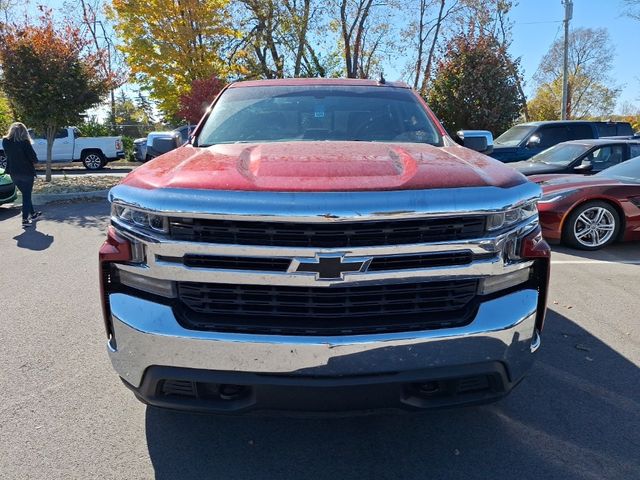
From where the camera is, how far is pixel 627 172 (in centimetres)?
755

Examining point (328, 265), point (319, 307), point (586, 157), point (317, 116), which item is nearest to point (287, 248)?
point (328, 265)

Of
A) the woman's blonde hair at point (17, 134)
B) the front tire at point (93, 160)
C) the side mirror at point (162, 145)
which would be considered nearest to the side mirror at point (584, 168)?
the side mirror at point (162, 145)

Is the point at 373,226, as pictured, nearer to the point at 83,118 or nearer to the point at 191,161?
the point at 191,161

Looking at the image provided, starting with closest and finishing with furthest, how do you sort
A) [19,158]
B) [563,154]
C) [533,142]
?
[19,158], [563,154], [533,142]

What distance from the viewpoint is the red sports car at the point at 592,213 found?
Answer: 22.1ft

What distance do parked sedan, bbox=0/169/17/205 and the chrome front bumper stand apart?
9398mm

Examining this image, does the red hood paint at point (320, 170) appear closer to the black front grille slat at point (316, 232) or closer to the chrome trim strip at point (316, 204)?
the chrome trim strip at point (316, 204)

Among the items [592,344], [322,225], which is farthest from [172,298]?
[592,344]

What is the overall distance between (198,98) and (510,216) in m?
18.6

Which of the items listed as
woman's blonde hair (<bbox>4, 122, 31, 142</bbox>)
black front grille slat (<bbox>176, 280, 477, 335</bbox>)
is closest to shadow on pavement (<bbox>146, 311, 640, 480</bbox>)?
black front grille slat (<bbox>176, 280, 477, 335</bbox>)

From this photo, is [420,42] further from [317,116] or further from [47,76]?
[317,116]

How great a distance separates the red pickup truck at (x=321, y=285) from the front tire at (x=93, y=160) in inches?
799

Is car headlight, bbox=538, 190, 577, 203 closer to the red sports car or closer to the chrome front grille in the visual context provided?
the red sports car

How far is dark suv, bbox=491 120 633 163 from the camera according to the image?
12.8 metres
